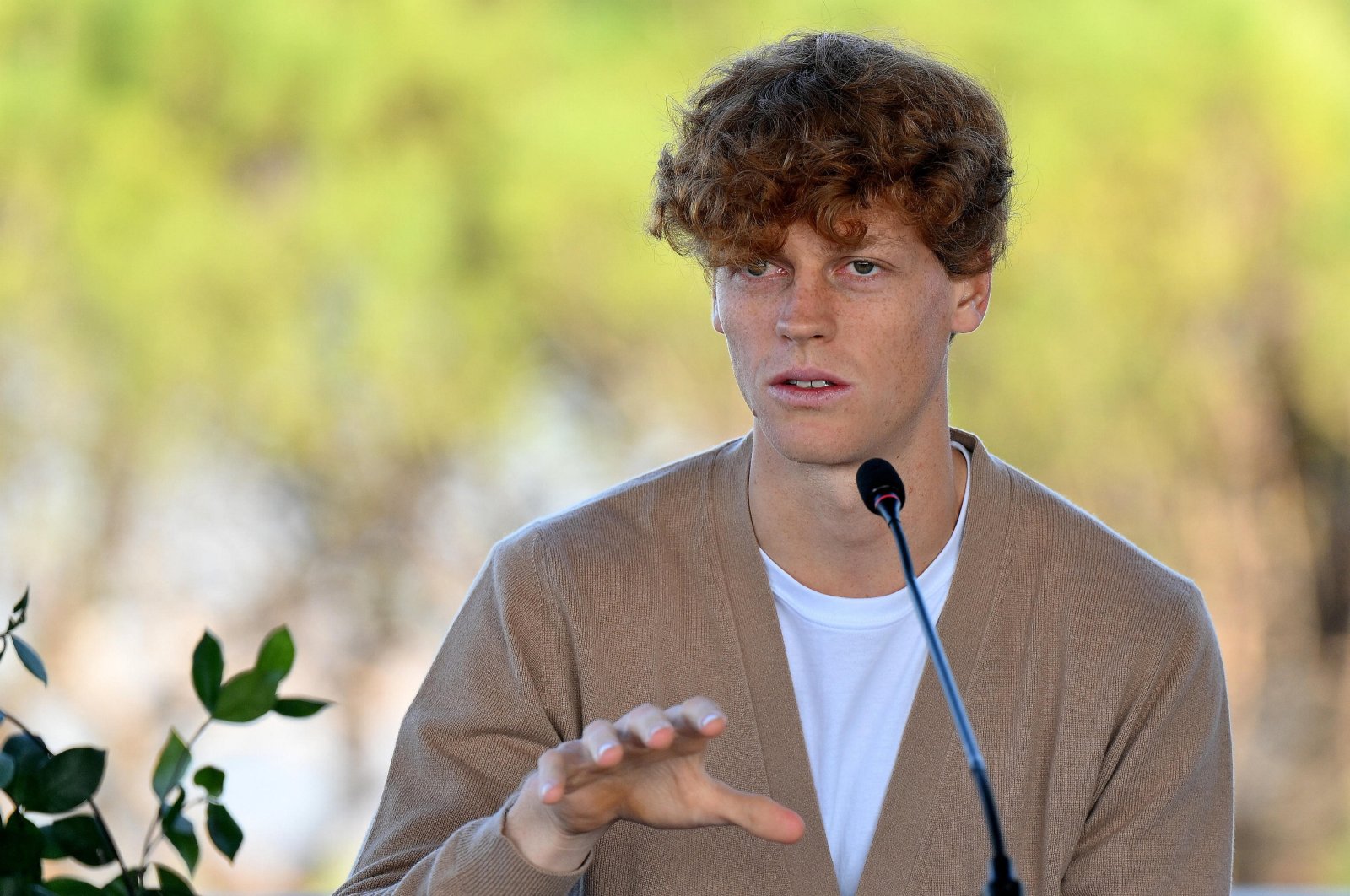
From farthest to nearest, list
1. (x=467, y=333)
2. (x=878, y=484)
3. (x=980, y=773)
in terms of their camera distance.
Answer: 1. (x=467, y=333)
2. (x=878, y=484)
3. (x=980, y=773)

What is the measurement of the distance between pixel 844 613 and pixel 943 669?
563mm

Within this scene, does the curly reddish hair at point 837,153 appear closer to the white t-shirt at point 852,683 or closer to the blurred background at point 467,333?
the white t-shirt at point 852,683

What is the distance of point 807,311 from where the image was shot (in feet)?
4.78

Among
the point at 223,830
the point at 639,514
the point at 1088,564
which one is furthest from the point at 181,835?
the point at 1088,564

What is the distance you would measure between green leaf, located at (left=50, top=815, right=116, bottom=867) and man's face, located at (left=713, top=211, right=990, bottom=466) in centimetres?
72

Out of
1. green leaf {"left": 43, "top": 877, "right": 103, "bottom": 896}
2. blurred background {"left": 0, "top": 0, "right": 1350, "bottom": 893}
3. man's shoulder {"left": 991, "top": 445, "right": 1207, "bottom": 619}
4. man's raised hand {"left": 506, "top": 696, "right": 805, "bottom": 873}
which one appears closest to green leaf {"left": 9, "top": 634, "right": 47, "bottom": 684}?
green leaf {"left": 43, "top": 877, "right": 103, "bottom": 896}

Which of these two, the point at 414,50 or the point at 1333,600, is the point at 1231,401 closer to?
the point at 1333,600

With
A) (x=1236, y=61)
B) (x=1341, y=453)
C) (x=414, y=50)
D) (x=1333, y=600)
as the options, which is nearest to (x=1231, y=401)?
(x=1341, y=453)

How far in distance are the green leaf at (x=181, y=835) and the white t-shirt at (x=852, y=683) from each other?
25.4 inches

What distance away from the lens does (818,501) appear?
5.13 ft

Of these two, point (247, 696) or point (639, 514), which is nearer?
point (247, 696)

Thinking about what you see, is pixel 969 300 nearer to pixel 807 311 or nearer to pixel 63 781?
pixel 807 311

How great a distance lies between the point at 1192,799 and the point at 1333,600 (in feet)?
9.60

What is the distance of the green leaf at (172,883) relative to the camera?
1.03 meters
